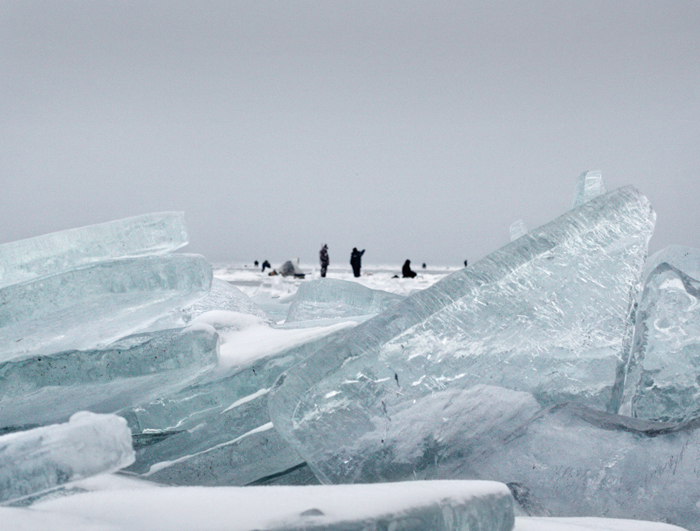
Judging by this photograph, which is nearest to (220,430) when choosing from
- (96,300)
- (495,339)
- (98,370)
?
(98,370)

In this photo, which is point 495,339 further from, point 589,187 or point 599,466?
point 589,187

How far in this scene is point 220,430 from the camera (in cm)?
128

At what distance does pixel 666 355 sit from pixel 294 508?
0.93m

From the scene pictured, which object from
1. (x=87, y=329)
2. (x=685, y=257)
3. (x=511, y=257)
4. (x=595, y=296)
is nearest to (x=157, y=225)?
(x=87, y=329)

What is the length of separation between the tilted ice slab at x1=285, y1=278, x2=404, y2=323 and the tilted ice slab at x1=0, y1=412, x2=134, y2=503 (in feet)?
4.50

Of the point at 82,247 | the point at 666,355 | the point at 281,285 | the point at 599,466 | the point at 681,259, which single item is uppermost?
the point at 82,247

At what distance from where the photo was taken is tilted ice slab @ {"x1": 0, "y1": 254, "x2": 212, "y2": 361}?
1404 mm

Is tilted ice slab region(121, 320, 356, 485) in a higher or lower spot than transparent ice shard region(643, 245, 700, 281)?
lower

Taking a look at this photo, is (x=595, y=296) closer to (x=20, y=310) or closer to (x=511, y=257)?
(x=511, y=257)

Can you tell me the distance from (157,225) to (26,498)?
1006 millimetres

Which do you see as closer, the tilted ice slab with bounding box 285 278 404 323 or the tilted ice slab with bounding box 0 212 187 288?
the tilted ice slab with bounding box 0 212 187 288

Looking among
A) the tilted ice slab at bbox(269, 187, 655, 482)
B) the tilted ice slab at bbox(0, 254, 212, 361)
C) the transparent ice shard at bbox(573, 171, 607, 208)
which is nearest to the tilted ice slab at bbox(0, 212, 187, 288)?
the tilted ice slab at bbox(0, 254, 212, 361)

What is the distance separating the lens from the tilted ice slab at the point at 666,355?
1.29m

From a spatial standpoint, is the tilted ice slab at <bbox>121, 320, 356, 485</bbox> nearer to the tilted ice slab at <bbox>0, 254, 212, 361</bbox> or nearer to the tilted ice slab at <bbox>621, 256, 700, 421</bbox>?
the tilted ice slab at <bbox>0, 254, 212, 361</bbox>
